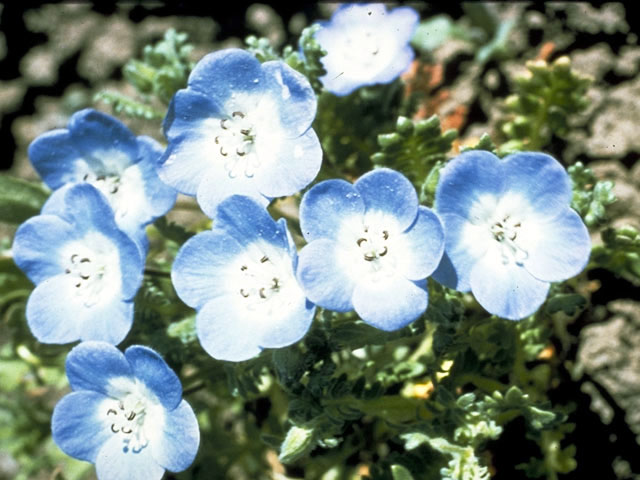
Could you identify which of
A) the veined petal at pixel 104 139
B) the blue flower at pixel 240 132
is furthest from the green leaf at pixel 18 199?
the blue flower at pixel 240 132

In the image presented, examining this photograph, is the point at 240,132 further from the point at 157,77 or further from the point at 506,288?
the point at 506,288

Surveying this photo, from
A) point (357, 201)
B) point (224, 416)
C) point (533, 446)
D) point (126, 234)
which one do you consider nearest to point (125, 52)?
point (224, 416)

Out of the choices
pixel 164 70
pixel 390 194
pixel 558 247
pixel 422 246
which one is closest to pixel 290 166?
pixel 390 194

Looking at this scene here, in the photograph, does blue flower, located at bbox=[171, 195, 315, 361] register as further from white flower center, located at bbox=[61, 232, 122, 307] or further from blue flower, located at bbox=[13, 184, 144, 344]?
white flower center, located at bbox=[61, 232, 122, 307]

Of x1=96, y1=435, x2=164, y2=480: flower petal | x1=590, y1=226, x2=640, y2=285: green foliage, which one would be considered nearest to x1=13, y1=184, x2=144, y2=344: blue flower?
x1=96, y1=435, x2=164, y2=480: flower petal

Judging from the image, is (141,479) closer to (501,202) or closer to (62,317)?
(62,317)

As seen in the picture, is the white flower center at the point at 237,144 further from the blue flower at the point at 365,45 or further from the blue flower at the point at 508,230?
the blue flower at the point at 508,230
